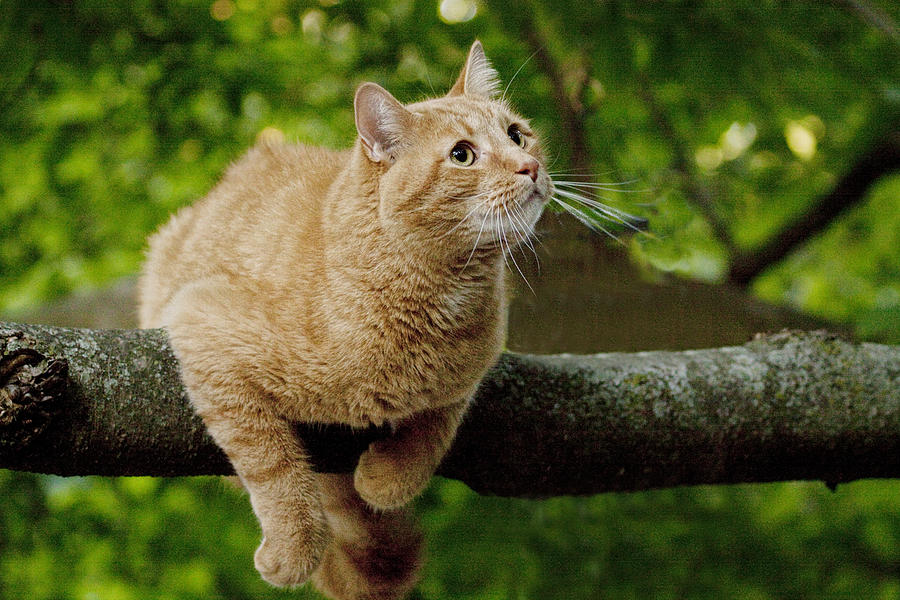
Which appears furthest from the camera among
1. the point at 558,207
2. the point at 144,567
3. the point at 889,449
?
the point at 144,567

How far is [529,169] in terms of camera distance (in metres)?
1.86

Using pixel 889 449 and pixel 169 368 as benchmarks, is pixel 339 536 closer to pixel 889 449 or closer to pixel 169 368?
pixel 169 368

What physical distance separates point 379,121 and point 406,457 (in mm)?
859

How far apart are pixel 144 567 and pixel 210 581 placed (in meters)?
0.54

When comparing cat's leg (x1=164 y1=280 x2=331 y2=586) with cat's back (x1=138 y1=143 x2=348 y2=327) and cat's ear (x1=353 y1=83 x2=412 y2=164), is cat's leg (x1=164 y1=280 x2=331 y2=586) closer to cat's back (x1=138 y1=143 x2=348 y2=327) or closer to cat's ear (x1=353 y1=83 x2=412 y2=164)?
cat's back (x1=138 y1=143 x2=348 y2=327)

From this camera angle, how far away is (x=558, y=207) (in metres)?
2.26

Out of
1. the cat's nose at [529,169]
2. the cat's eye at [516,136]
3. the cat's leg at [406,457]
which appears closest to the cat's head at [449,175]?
the cat's nose at [529,169]

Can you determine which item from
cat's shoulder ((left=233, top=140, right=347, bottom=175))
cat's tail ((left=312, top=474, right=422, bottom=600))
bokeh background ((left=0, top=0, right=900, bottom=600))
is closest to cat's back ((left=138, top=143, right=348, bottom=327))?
cat's shoulder ((left=233, top=140, right=347, bottom=175))

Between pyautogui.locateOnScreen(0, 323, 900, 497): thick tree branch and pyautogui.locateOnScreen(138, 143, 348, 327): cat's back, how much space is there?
1.11ft

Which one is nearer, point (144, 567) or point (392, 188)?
point (392, 188)

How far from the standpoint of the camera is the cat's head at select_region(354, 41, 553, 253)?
6.03ft

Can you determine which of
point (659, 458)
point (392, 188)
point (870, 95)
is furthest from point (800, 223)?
point (392, 188)

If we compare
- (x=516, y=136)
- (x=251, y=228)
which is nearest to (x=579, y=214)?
(x=516, y=136)

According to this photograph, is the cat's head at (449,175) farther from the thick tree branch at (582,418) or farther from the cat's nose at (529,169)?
the thick tree branch at (582,418)
